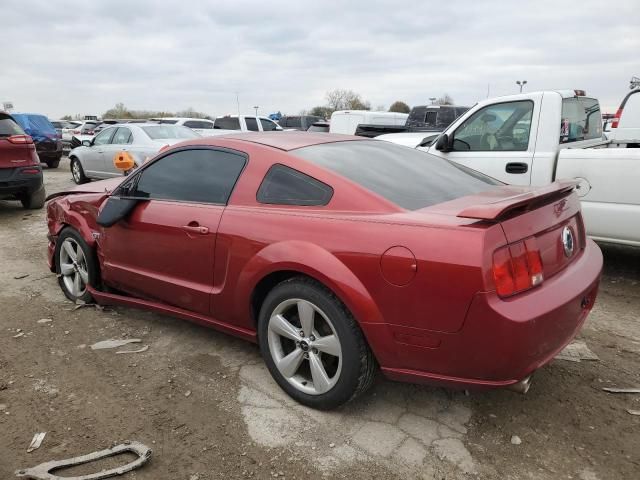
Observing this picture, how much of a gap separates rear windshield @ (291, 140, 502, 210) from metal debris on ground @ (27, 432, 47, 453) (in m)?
2.01

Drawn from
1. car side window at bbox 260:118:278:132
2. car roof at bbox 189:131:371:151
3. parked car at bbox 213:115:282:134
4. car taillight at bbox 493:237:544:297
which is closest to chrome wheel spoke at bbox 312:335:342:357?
car taillight at bbox 493:237:544:297

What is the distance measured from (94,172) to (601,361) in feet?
37.7

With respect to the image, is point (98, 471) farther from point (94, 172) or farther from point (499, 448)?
point (94, 172)

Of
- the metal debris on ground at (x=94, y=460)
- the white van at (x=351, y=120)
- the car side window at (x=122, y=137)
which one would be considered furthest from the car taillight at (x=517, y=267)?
the white van at (x=351, y=120)

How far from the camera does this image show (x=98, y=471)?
7.63 feet

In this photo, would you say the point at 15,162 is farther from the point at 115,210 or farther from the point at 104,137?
the point at 115,210

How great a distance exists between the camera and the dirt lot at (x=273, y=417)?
234 centimetres

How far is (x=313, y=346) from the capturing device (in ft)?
8.74

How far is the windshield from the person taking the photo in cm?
1072

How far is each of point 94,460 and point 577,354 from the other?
9.77ft

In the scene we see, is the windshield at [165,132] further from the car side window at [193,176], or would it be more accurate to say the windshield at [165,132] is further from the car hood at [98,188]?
the car side window at [193,176]

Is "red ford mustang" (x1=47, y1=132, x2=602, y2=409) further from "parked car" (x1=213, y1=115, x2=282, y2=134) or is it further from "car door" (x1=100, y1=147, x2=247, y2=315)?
"parked car" (x1=213, y1=115, x2=282, y2=134)

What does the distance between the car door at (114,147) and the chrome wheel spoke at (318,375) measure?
9.34m

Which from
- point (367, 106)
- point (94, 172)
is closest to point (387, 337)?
point (94, 172)
